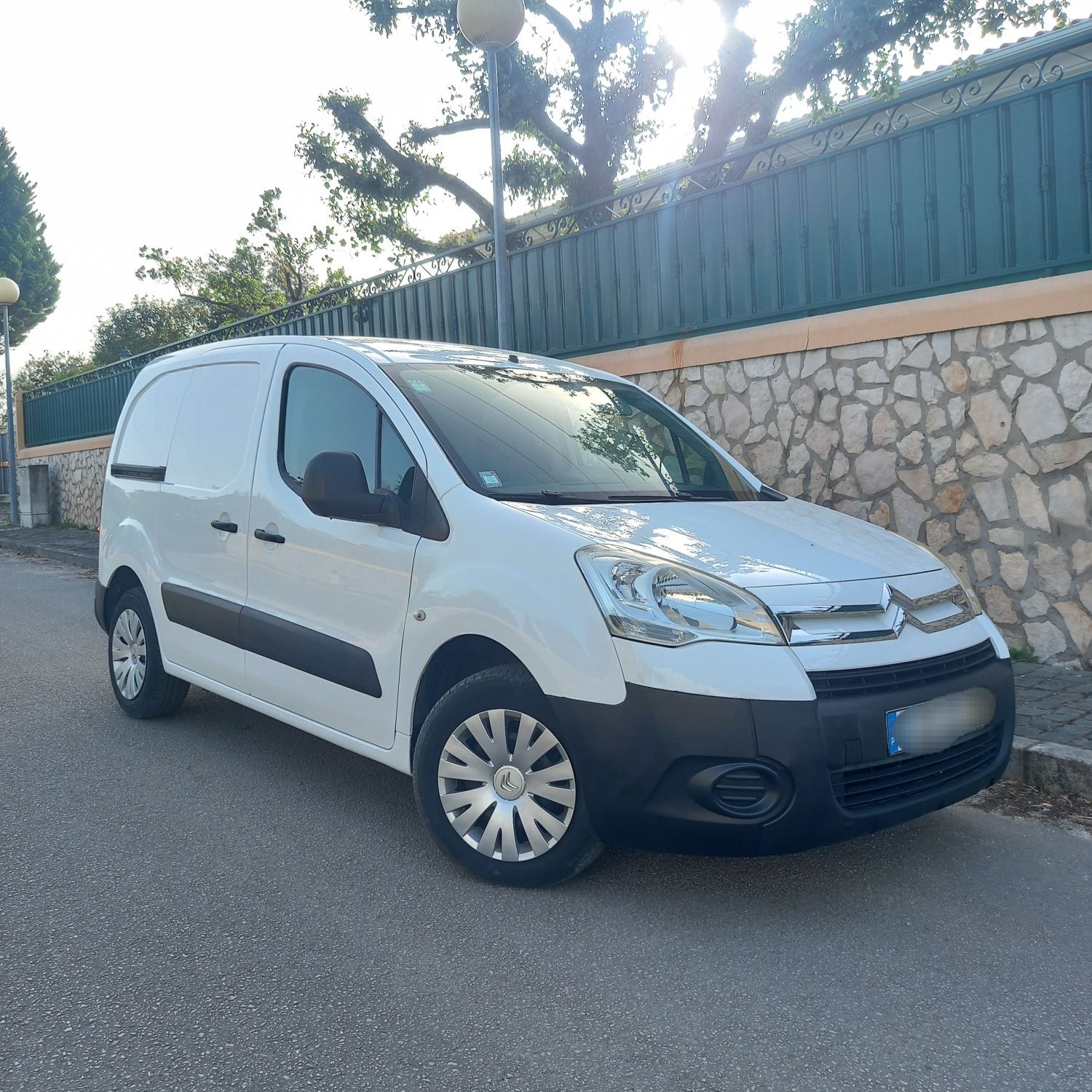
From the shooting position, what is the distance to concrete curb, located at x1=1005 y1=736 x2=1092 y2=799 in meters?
4.23

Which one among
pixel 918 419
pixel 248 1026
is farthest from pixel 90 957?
pixel 918 419

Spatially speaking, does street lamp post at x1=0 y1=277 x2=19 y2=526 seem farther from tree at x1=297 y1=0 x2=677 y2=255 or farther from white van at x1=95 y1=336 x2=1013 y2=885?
white van at x1=95 y1=336 x2=1013 y2=885

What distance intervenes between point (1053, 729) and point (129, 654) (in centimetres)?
448

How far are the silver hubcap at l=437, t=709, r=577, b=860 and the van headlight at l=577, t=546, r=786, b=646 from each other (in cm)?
45

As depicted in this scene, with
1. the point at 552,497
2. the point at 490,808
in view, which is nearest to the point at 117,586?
the point at 552,497

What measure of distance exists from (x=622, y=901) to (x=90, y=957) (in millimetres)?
1525

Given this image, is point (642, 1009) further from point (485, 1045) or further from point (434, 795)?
point (434, 795)

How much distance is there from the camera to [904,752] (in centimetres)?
313

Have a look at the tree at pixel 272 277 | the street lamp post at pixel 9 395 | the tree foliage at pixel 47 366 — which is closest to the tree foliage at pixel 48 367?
the tree foliage at pixel 47 366

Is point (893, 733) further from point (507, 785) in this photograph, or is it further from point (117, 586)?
point (117, 586)

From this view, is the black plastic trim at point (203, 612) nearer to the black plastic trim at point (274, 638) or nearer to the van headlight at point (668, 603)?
the black plastic trim at point (274, 638)

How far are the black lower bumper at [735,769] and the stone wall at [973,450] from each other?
3.37 metres

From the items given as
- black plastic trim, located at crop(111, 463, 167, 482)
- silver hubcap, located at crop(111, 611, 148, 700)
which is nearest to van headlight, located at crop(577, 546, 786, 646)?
black plastic trim, located at crop(111, 463, 167, 482)

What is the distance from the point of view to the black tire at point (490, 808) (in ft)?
10.6
